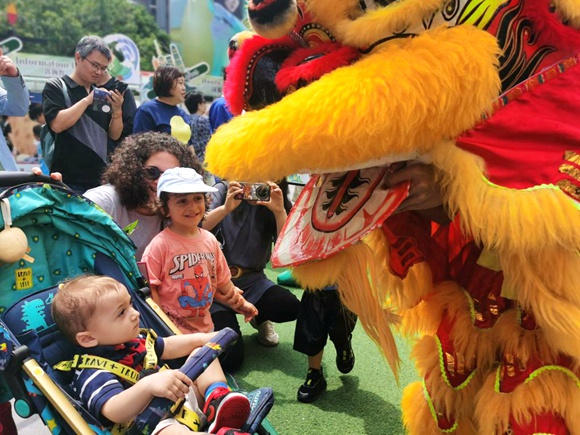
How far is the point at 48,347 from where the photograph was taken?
192cm

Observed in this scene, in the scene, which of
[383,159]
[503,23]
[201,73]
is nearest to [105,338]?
[383,159]

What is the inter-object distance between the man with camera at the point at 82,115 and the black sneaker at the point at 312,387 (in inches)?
72.8

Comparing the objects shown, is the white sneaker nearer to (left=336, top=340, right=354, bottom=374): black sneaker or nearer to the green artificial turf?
the green artificial turf

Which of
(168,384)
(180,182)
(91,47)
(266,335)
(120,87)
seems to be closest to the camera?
(168,384)

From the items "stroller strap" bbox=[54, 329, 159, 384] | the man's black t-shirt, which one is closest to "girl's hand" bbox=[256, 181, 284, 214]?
the man's black t-shirt

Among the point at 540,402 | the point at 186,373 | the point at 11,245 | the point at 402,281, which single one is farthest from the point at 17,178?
the point at 540,402

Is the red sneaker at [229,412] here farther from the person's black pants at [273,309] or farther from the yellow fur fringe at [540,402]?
the person's black pants at [273,309]

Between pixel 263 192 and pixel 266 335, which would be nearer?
pixel 263 192

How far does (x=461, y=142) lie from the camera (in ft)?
3.92

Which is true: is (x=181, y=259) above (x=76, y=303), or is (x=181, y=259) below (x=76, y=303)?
below

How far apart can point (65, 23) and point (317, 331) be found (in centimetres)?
2764

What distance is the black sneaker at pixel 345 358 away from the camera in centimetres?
299

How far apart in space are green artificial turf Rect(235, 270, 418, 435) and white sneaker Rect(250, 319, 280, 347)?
0.12 feet

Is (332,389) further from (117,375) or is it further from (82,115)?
(82,115)
